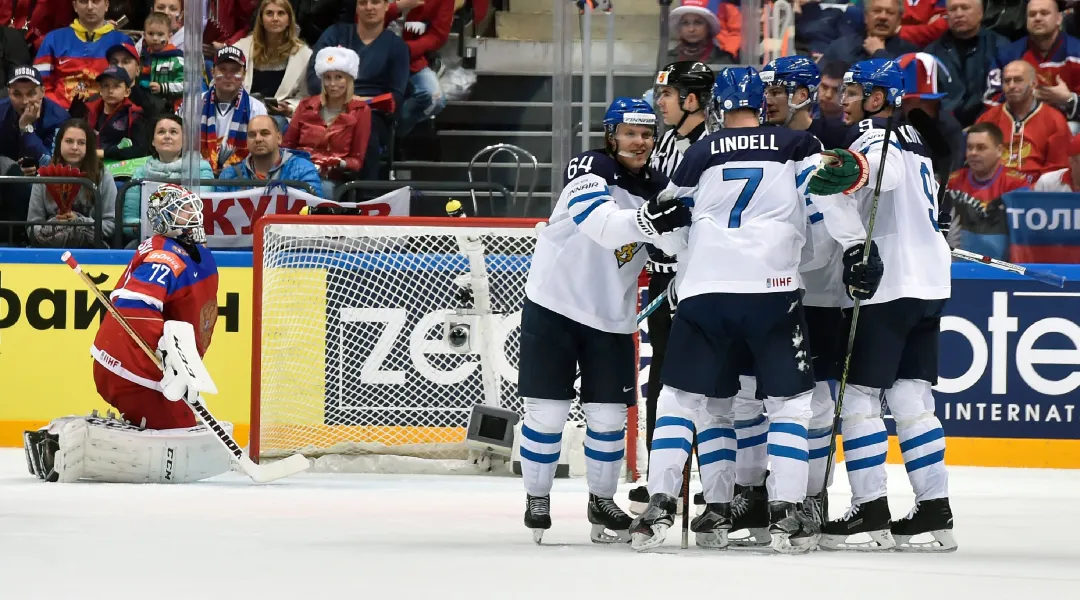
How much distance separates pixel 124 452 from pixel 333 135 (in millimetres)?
2263

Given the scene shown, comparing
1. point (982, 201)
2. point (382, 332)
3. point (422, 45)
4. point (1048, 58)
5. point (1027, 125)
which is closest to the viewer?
point (382, 332)

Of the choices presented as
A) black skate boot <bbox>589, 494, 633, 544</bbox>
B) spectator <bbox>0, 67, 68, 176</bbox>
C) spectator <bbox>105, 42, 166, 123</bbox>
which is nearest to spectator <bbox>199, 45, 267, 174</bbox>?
spectator <bbox>105, 42, 166, 123</bbox>

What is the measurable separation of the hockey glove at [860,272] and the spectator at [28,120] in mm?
5425

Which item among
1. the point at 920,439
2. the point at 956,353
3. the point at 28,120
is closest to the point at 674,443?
the point at 920,439

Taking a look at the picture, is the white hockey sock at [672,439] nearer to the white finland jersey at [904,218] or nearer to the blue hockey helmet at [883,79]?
the white finland jersey at [904,218]

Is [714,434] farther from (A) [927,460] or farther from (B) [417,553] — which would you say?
(B) [417,553]

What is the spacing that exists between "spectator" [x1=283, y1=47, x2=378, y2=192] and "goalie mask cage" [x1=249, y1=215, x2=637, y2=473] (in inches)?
32.4

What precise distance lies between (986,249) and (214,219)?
3.69m

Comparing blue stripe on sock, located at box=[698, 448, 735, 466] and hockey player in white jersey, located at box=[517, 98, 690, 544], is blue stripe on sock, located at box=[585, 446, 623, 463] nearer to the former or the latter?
hockey player in white jersey, located at box=[517, 98, 690, 544]

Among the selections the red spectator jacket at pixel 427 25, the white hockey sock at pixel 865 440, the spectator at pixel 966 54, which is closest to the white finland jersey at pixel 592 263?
the white hockey sock at pixel 865 440

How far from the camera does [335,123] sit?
8352 millimetres

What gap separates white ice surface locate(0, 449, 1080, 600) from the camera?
3.90 metres

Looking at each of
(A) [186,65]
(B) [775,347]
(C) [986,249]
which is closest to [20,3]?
(A) [186,65]

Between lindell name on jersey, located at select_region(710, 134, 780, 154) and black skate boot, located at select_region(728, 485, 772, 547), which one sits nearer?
lindell name on jersey, located at select_region(710, 134, 780, 154)
